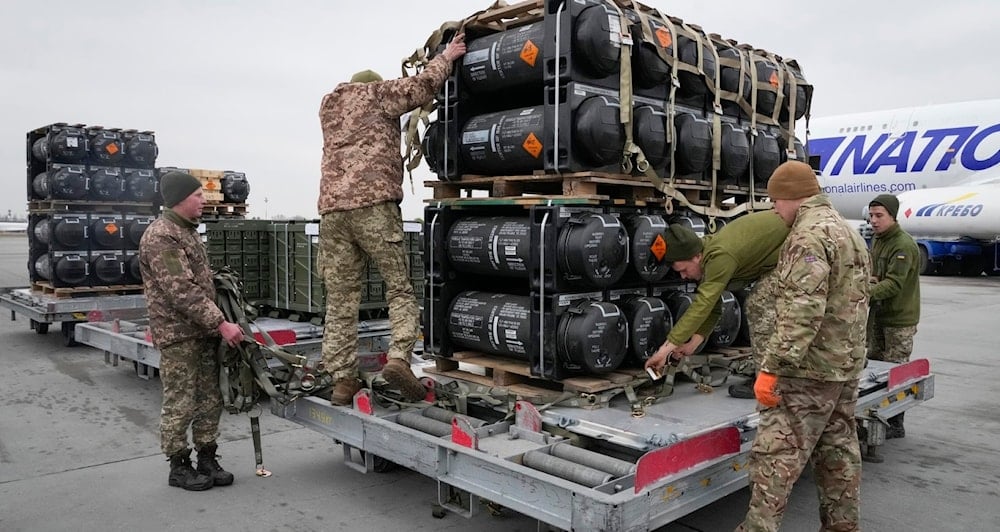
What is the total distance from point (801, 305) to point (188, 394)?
3.84 meters

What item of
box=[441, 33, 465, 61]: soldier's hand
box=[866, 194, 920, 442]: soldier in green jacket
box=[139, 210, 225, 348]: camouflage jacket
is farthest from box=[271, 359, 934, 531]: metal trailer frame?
box=[441, 33, 465, 61]: soldier's hand

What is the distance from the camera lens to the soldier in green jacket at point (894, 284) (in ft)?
20.5

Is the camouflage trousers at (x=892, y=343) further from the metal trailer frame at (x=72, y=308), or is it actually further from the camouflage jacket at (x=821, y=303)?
the metal trailer frame at (x=72, y=308)

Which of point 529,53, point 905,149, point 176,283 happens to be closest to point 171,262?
point 176,283

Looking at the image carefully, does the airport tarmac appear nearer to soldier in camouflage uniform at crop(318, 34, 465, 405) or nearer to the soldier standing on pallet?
soldier in camouflage uniform at crop(318, 34, 465, 405)

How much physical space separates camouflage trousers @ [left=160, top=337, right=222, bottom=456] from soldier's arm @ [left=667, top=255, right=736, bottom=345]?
3099 millimetres

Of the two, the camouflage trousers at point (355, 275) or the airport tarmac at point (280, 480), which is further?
the camouflage trousers at point (355, 275)

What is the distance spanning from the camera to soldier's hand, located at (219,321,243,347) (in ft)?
16.0

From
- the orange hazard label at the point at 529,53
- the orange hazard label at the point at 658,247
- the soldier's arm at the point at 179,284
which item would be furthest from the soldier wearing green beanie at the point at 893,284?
the soldier's arm at the point at 179,284

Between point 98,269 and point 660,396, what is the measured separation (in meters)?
8.92

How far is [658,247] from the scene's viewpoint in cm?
489

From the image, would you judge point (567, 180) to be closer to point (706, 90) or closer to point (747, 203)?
point (706, 90)

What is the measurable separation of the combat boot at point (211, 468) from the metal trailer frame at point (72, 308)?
5.08m

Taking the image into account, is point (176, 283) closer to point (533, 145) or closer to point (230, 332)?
point (230, 332)
